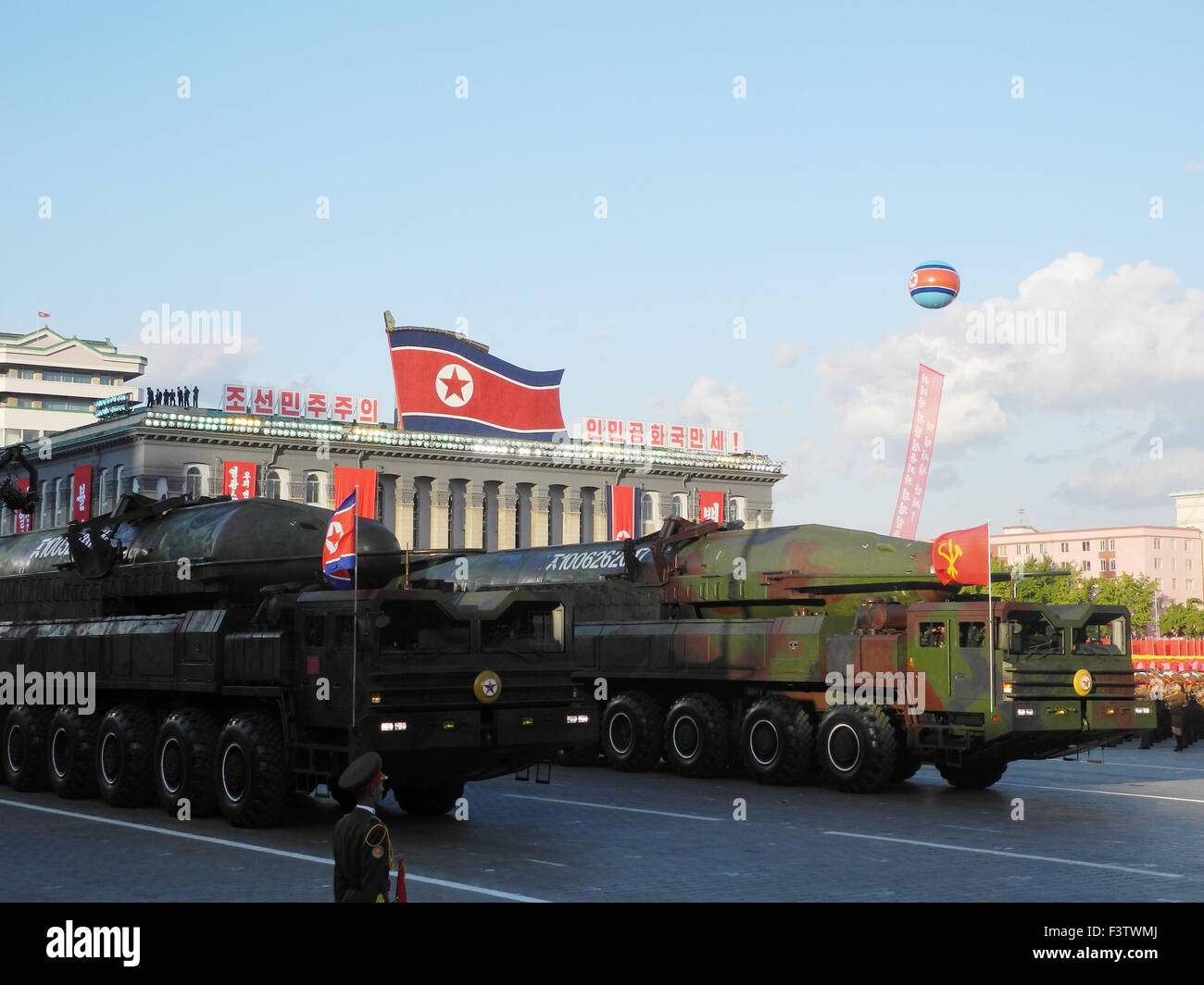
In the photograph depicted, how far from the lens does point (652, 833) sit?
1623 centimetres

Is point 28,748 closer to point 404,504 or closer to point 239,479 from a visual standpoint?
point 239,479

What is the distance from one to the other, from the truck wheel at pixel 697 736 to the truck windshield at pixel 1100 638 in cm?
579

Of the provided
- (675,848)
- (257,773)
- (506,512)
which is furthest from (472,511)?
(675,848)

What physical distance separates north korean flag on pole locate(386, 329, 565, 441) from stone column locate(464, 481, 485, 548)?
585cm

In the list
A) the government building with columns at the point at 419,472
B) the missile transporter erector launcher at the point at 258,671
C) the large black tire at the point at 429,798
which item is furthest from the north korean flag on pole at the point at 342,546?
the government building with columns at the point at 419,472

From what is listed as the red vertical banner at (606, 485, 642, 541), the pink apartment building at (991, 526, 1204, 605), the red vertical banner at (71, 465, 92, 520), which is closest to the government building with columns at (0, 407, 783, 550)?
the red vertical banner at (71, 465, 92, 520)

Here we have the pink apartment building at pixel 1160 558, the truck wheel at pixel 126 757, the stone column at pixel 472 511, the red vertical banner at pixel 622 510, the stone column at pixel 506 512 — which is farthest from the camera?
the pink apartment building at pixel 1160 558

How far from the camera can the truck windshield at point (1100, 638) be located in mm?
19953

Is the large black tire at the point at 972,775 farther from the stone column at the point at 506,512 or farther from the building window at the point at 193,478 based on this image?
the stone column at the point at 506,512

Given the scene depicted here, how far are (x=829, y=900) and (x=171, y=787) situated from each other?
940cm

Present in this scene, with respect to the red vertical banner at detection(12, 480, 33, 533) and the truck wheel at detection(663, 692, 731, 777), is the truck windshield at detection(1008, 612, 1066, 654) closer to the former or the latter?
the truck wheel at detection(663, 692, 731, 777)

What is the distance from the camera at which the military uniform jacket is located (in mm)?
7465

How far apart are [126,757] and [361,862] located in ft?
40.5
